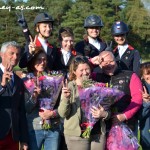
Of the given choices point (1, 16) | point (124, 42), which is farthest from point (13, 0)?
point (124, 42)

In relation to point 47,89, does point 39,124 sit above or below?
below

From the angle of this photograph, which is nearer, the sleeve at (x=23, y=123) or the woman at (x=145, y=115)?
the sleeve at (x=23, y=123)

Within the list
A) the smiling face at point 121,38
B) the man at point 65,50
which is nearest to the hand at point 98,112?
the man at point 65,50

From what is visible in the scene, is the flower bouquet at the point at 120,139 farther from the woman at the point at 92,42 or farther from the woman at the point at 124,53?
the woman at the point at 92,42

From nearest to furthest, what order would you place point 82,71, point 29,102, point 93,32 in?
point 82,71 < point 29,102 < point 93,32

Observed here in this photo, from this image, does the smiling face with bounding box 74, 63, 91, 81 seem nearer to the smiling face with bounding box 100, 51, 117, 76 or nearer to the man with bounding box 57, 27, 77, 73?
the smiling face with bounding box 100, 51, 117, 76

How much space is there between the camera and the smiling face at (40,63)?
6156 millimetres

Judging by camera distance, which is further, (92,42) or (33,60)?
(92,42)

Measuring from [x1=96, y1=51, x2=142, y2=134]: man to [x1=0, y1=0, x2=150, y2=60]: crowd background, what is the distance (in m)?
62.0

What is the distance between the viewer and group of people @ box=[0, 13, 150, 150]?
5.30 metres

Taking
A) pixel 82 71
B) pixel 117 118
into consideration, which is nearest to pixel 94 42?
pixel 82 71

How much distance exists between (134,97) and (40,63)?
1.66 meters

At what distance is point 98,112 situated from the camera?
5.29 metres

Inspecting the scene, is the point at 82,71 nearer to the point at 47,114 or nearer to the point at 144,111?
the point at 47,114
